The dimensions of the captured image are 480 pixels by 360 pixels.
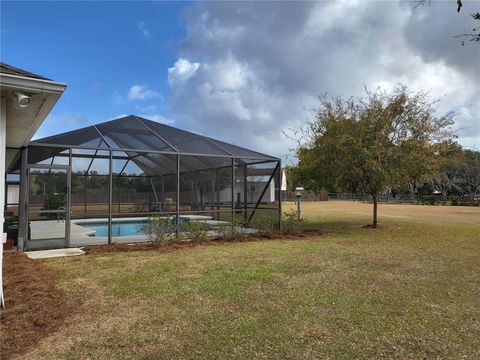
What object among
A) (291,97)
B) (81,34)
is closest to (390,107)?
(291,97)

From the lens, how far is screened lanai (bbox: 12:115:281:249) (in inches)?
376

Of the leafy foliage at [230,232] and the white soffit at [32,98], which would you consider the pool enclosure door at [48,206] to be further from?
the leafy foliage at [230,232]

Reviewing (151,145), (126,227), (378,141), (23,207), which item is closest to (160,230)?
(151,145)

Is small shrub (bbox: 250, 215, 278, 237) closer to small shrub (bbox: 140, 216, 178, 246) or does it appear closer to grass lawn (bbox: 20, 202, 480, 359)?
small shrub (bbox: 140, 216, 178, 246)

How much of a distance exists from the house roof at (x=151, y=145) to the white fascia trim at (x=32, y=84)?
5.37 meters

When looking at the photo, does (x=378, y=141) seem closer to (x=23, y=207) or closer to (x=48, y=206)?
(x=48, y=206)

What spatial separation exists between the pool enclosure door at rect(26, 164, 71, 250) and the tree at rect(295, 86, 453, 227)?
29.5ft

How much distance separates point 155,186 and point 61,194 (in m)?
5.72

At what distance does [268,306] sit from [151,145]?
7.68 meters

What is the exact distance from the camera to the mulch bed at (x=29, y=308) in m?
3.82

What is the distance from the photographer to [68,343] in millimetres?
3781

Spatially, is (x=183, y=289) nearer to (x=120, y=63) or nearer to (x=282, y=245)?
(x=282, y=245)

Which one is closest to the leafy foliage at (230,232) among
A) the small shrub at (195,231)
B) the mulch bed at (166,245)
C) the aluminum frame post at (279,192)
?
the mulch bed at (166,245)

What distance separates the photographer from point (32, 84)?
14.4ft
